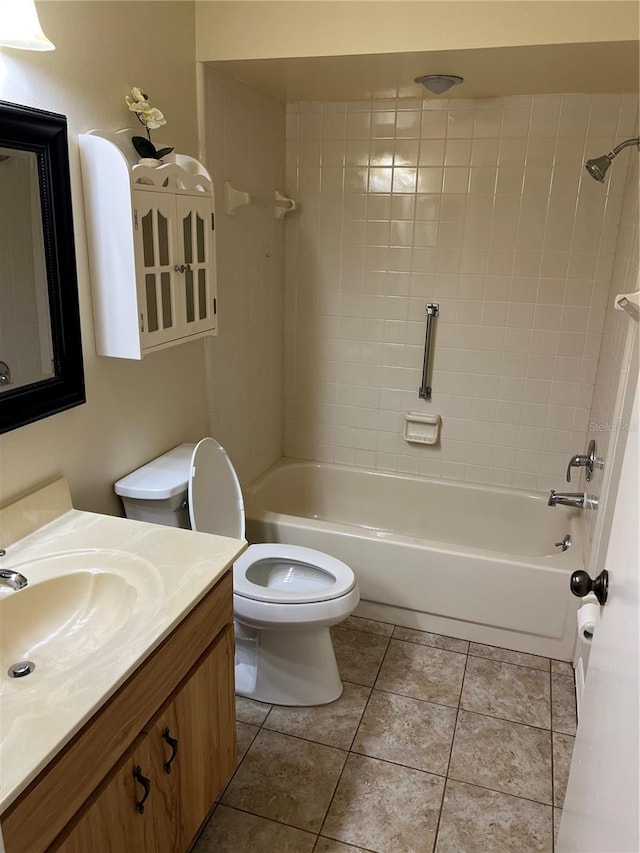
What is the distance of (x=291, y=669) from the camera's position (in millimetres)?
2158

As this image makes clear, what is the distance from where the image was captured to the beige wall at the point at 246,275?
7.86 ft

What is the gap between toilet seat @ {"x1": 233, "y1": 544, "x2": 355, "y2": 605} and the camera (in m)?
2.19

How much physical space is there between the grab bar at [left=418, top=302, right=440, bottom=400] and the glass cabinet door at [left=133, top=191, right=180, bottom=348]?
4.41 ft

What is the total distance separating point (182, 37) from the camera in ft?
6.80

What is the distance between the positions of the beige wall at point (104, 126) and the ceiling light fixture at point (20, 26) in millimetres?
99

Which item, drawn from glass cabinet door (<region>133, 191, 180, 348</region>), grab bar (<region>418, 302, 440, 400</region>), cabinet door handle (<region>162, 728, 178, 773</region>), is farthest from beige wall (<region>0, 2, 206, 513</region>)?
grab bar (<region>418, 302, 440, 400</region>)

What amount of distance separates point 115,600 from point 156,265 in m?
0.93

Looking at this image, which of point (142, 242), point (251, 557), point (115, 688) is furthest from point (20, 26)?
point (251, 557)

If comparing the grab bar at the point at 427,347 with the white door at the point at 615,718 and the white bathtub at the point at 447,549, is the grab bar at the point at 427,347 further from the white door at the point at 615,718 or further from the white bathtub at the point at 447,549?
the white door at the point at 615,718

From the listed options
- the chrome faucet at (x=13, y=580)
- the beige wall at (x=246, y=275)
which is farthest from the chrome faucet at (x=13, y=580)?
the beige wall at (x=246, y=275)

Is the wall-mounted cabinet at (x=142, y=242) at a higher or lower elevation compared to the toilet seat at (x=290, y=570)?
higher

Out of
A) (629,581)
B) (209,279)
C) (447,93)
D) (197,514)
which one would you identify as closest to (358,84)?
(447,93)

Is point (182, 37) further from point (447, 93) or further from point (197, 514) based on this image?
point (197, 514)

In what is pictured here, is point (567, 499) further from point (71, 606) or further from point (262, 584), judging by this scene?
point (71, 606)
